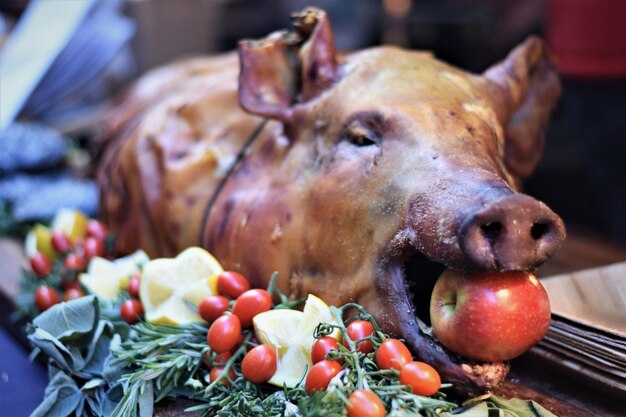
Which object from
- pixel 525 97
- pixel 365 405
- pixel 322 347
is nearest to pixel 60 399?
pixel 322 347

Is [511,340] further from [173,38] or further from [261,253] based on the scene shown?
[173,38]

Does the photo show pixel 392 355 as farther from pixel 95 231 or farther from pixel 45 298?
pixel 95 231

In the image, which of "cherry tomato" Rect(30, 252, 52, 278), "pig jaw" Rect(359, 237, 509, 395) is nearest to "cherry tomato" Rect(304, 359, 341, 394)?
"pig jaw" Rect(359, 237, 509, 395)

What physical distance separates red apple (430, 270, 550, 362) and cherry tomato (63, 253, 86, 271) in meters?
1.41

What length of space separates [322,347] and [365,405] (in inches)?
9.1

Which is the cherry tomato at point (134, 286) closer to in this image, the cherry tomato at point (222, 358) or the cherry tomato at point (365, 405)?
the cherry tomato at point (222, 358)

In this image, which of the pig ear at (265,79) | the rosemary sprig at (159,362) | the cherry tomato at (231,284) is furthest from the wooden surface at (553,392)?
the pig ear at (265,79)

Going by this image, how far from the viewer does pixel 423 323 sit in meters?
1.62

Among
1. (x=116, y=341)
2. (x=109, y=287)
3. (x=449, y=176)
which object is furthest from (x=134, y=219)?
(x=449, y=176)

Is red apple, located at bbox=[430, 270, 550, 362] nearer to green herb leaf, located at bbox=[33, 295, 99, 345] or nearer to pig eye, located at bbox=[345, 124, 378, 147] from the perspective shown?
pig eye, located at bbox=[345, 124, 378, 147]

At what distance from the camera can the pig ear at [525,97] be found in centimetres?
219

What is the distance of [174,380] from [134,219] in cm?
100

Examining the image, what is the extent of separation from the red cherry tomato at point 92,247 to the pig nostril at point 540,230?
1.65 metres

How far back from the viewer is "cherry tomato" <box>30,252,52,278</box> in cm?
Result: 254
